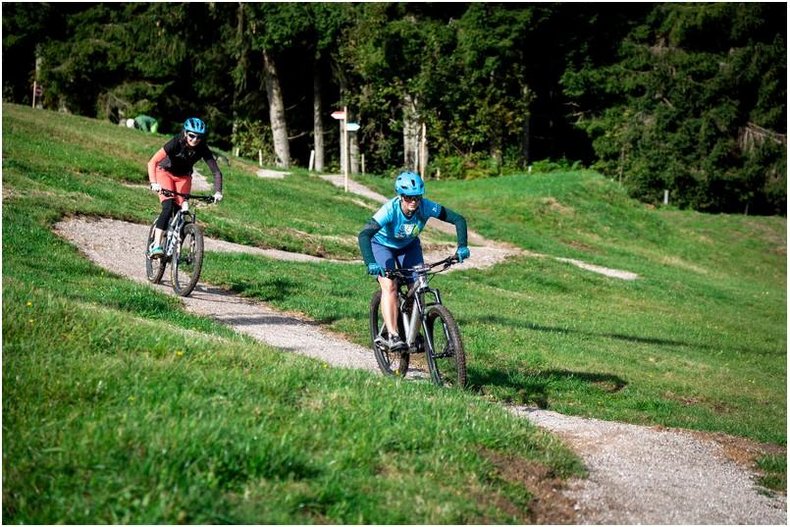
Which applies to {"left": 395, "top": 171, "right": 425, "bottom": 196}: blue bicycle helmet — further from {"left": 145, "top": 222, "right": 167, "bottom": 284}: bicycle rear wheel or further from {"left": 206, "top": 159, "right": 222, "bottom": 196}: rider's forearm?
{"left": 145, "top": 222, "right": 167, "bottom": 284}: bicycle rear wheel

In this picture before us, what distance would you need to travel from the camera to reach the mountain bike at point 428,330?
29.4 ft

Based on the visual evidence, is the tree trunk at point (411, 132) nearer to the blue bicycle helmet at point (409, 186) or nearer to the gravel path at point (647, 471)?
the gravel path at point (647, 471)

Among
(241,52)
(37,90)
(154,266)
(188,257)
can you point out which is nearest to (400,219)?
(188,257)

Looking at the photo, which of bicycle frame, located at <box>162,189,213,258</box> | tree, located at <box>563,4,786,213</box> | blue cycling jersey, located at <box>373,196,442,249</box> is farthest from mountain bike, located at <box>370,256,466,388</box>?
tree, located at <box>563,4,786,213</box>

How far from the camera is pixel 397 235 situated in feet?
30.8

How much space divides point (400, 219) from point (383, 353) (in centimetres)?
158

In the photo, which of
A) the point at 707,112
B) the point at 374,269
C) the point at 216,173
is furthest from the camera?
the point at 707,112

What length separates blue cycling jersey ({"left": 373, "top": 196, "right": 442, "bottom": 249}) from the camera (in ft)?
30.3

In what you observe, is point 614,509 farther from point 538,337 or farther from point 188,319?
point 538,337

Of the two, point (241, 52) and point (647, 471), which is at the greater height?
point (241, 52)

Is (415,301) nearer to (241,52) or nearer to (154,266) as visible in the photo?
(154,266)

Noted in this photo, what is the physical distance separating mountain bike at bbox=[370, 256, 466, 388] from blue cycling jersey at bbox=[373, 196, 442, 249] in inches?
13.9

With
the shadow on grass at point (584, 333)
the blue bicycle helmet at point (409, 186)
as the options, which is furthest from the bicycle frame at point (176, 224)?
the shadow on grass at point (584, 333)

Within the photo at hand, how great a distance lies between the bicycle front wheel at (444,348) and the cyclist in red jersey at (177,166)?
14.2 feet
